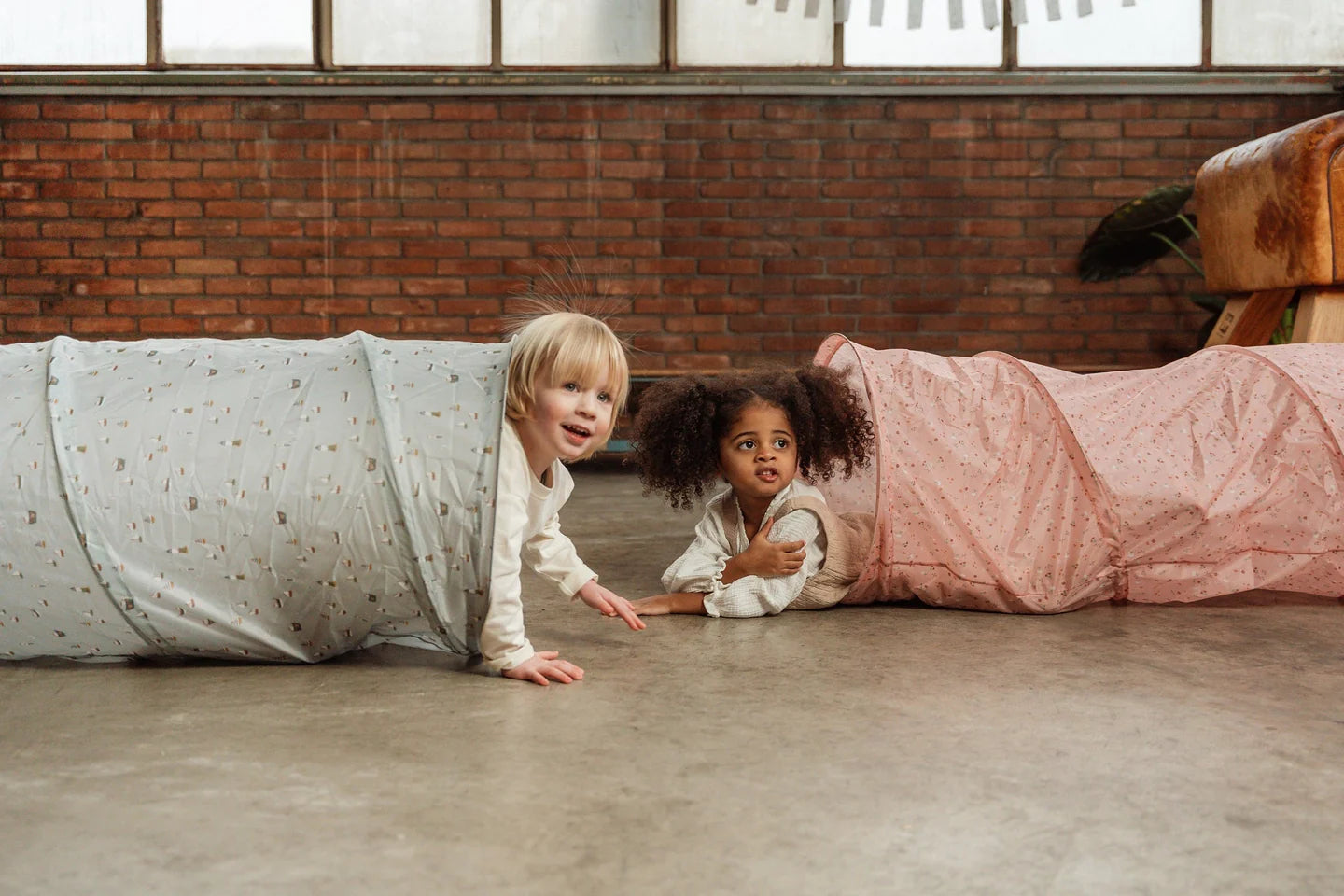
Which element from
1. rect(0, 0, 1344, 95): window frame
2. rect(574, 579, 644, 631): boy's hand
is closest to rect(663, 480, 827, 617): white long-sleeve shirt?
rect(574, 579, 644, 631): boy's hand

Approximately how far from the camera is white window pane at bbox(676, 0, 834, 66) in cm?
496

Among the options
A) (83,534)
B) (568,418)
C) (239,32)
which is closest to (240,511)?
(83,534)

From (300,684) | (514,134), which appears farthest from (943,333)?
(300,684)

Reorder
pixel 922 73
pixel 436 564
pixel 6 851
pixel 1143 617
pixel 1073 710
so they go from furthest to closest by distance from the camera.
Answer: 1. pixel 922 73
2. pixel 1143 617
3. pixel 436 564
4. pixel 1073 710
5. pixel 6 851

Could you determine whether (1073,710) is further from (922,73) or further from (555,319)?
(922,73)

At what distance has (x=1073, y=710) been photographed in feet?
5.62

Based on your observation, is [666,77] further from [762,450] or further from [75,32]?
[762,450]

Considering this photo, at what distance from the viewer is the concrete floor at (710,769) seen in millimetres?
1179

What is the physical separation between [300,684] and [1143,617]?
151 centimetres

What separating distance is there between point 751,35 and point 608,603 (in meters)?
3.51

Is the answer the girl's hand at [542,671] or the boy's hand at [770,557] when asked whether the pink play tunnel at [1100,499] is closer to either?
the boy's hand at [770,557]

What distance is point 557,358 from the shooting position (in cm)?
191

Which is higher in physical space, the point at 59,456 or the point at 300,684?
the point at 59,456

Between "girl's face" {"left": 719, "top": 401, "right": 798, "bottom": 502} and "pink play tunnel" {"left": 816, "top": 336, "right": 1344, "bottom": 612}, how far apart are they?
0.18m
